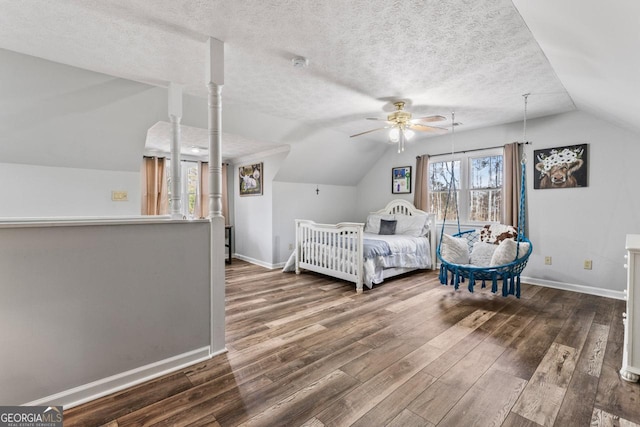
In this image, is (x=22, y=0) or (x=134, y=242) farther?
(x=134, y=242)

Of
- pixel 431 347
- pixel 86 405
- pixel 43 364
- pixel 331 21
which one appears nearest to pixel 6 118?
pixel 43 364

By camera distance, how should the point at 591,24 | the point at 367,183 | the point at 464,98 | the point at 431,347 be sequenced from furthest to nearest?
the point at 367,183, the point at 464,98, the point at 431,347, the point at 591,24

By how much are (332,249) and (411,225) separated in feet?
5.43

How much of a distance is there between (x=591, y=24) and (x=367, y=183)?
188 inches

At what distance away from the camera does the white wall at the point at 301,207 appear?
5332 mm

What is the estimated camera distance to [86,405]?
5.42ft

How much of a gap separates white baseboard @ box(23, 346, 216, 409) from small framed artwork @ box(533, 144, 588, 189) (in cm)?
464

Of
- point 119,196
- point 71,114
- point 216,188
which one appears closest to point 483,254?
point 216,188

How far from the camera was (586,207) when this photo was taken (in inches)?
147

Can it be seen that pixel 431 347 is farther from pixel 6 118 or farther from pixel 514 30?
pixel 6 118

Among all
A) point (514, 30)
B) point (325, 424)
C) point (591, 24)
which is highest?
point (514, 30)

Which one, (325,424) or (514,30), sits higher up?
(514,30)

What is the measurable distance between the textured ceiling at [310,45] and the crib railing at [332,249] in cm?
181

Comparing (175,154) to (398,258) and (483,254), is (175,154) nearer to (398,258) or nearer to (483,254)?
(398,258)
